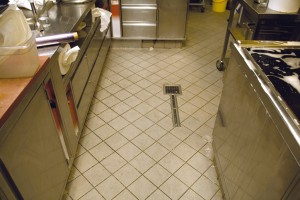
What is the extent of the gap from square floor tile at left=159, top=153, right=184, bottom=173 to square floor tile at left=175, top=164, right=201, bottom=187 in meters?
0.03

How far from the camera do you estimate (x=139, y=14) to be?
10.3ft

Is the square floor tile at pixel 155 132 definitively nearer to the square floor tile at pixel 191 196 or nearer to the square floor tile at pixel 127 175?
the square floor tile at pixel 127 175

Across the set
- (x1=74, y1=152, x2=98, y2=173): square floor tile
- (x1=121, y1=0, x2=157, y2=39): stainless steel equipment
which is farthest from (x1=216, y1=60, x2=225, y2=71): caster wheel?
(x1=74, y1=152, x2=98, y2=173): square floor tile

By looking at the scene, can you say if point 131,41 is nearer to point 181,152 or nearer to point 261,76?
point 181,152

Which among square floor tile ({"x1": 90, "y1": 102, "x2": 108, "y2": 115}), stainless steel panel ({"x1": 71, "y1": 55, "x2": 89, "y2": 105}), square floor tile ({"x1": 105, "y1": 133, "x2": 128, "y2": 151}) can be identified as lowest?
square floor tile ({"x1": 105, "y1": 133, "x2": 128, "y2": 151})

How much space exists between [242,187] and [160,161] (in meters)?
0.74

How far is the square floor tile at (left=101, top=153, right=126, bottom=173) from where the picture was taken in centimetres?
178

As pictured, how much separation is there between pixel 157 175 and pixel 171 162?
162mm

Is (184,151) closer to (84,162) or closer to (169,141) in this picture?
(169,141)

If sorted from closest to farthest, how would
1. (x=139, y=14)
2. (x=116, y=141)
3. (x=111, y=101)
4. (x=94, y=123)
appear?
1. (x=116, y=141)
2. (x=94, y=123)
3. (x=111, y=101)
4. (x=139, y=14)

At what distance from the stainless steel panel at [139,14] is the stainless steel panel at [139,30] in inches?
2.6

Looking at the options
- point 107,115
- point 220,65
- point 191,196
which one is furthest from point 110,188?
point 220,65

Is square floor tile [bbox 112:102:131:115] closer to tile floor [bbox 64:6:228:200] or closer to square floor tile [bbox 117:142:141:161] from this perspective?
tile floor [bbox 64:6:228:200]

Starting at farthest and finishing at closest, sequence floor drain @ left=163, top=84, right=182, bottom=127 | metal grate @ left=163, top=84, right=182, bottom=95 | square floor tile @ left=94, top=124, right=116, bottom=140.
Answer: metal grate @ left=163, top=84, right=182, bottom=95 → floor drain @ left=163, top=84, right=182, bottom=127 → square floor tile @ left=94, top=124, right=116, bottom=140
